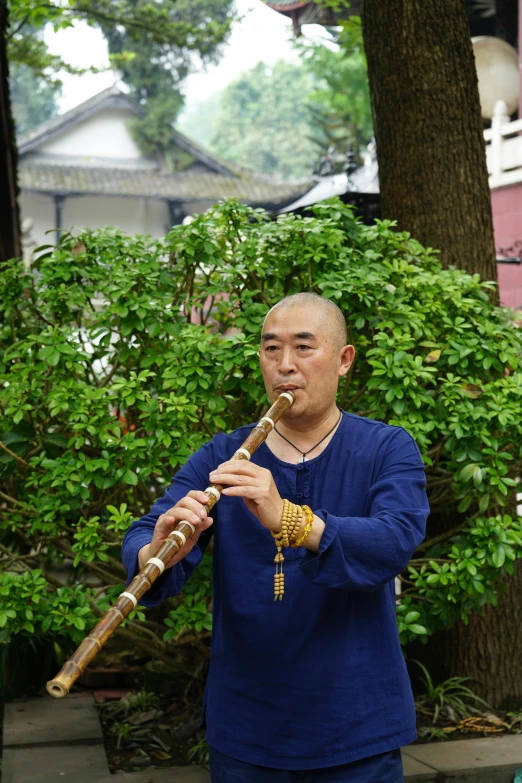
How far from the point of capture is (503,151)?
12.1 m

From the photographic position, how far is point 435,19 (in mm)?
4875

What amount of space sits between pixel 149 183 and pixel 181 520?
30.4 meters

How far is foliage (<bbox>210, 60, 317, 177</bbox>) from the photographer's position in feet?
220

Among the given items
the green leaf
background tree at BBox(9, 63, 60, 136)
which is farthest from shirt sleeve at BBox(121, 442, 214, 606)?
background tree at BBox(9, 63, 60, 136)

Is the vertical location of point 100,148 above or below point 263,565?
above

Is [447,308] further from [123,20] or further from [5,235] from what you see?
[123,20]

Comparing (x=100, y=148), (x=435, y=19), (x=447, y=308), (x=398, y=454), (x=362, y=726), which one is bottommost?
(x=362, y=726)

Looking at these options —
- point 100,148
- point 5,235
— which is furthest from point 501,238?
point 100,148

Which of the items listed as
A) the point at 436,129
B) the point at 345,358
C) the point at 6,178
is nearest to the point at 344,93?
the point at 6,178

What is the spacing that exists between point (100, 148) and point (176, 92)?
386 cm

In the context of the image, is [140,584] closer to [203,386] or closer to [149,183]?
[203,386]

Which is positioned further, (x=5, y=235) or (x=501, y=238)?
(x=501, y=238)

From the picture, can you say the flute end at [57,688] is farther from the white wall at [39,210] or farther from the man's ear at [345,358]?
the white wall at [39,210]

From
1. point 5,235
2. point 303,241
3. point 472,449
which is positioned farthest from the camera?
point 5,235
